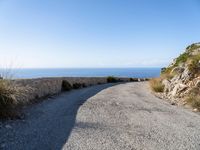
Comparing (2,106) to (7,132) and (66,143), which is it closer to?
(7,132)

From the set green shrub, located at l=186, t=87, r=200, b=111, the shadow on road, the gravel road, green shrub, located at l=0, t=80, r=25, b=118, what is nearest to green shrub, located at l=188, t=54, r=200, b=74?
green shrub, located at l=186, t=87, r=200, b=111

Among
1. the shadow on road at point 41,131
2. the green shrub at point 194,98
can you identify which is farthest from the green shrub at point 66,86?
the green shrub at point 194,98

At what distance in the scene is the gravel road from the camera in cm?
561

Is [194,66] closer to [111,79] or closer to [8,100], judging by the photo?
[8,100]

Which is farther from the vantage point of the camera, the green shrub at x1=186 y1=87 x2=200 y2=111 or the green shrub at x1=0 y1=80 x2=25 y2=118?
the green shrub at x1=186 y1=87 x2=200 y2=111

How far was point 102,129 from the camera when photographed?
6773mm

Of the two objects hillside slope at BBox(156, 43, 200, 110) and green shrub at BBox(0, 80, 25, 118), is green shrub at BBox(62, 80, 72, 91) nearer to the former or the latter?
hillside slope at BBox(156, 43, 200, 110)

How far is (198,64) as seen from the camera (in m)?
13.1

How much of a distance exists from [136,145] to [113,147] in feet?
1.54

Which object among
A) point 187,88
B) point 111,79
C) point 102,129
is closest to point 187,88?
point 187,88

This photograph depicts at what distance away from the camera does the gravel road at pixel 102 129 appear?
5.61 m

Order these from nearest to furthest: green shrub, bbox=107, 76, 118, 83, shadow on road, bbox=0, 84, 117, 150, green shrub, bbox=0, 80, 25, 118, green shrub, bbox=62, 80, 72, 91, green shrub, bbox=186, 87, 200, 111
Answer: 1. shadow on road, bbox=0, 84, 117, 150
2. green shrub, bbox=0, 80, 25, 118
3. green shrub, bbox=186, 87, 200, 111
4. green shrub, bbox=62, 80, 72, 91
5. green shrub, bbox=107, 76, 118, 83

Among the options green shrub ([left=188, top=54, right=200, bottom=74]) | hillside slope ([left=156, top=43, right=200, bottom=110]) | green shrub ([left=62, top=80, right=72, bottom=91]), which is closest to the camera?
hillside slope ([left=156, top=43, right=200, bottom=110])

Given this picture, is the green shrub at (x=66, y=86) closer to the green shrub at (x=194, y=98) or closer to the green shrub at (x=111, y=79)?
the green shrub at (x=194, y=98)
